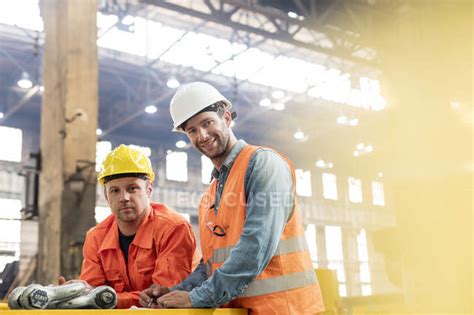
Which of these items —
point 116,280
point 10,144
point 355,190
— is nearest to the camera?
point 116,280

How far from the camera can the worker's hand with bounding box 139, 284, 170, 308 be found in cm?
297

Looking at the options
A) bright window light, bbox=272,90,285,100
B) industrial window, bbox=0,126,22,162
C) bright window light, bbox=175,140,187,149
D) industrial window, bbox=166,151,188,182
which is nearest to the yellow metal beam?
bright window light, bbox=272,90,285,100

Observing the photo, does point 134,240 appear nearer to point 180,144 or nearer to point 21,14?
point 21,14

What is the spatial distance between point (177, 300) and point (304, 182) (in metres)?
29.1

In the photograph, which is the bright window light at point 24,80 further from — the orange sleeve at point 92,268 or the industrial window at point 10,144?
the orange sleeve at point 92,268

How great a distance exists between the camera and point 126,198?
3.31m

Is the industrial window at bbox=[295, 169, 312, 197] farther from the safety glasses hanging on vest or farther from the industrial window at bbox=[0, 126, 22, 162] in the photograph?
the safety glasses hanging on vest

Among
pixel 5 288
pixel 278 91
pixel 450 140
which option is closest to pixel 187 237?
pixel 450 140

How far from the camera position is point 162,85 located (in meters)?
20.3

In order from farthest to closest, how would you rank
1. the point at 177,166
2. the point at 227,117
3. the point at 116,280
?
1. the point at 177,166
2. the point at 116,280
3. the point at 227,117

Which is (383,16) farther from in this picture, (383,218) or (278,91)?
(383,218)

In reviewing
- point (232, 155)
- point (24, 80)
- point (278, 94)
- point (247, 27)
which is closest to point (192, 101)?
point (232, 155)

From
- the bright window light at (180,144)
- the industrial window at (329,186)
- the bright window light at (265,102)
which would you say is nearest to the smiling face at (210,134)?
the bright window light at (265,102)

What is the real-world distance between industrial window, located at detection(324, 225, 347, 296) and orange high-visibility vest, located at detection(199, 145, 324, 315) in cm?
2821
